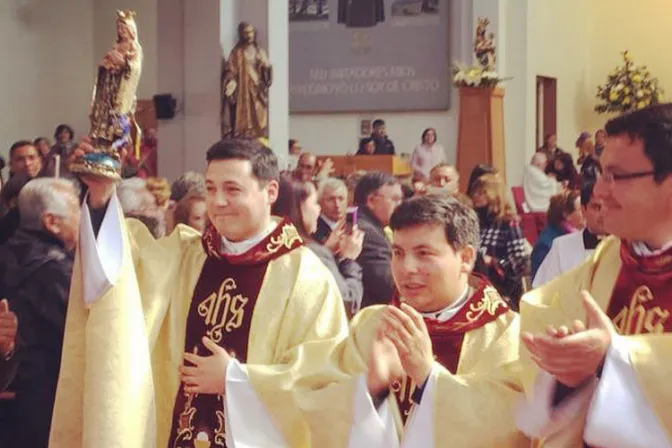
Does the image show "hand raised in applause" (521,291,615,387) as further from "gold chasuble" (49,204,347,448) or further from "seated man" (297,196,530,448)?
"gold chasuble" (49,204,347,448)

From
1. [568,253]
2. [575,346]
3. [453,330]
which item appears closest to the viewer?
[575,346]

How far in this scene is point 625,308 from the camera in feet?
10.1

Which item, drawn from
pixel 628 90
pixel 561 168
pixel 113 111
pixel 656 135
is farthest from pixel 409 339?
pixel 628 90

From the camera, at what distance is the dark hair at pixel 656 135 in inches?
113

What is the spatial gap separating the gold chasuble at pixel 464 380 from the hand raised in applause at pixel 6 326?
139cm

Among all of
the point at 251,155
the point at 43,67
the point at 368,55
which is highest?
the point at 368,55

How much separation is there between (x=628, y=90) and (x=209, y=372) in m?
21.1

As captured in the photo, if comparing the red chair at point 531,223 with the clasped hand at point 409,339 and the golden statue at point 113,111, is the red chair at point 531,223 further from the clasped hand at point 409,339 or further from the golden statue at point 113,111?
the clasped hand at point 409,339

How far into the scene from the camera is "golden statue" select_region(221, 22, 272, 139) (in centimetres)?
1395

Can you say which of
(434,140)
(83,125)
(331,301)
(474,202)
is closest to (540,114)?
(434,140)

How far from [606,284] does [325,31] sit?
20304 mm

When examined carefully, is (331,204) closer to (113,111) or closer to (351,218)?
(351,218)

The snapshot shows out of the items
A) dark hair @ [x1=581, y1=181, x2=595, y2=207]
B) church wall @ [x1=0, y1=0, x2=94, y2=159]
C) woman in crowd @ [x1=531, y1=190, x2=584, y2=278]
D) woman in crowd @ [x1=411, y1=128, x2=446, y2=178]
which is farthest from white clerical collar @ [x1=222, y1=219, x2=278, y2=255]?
woman in crowd @ [x1=411, y1=128, x2=446, y2=178]

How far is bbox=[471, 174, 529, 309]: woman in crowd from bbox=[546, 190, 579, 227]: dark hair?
46cm
